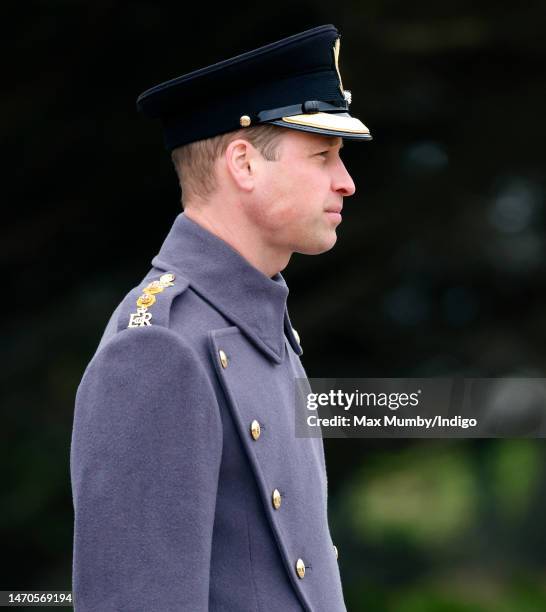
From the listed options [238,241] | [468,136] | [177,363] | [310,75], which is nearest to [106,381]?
[177,363]

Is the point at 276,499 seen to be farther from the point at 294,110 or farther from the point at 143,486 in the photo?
the point at 294,110

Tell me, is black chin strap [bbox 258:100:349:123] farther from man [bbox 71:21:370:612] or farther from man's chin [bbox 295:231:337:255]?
man's chin [bbox 295:231:337:255]

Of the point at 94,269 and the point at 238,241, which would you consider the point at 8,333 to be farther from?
the point at 238,241

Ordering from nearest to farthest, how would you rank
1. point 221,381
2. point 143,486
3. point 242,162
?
point 143,486 < point 221,381 < point 242,162

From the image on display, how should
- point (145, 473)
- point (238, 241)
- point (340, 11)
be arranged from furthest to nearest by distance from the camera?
point (340, 11)
point (238, 241)
point (145, 473)

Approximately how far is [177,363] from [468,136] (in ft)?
11.0

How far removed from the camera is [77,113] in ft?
15.1

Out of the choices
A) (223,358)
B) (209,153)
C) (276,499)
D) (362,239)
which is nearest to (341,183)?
(209,153)


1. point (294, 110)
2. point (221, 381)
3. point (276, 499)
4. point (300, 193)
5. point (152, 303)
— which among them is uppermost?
point (294, 110)

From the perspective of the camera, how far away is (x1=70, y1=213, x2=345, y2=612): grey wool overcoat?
4.64ft

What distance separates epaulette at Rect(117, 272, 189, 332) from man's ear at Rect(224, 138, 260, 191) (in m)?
0.15

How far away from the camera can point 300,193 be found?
1636mm

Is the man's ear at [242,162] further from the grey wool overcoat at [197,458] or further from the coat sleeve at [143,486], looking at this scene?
the coat sleeve at [143,486]

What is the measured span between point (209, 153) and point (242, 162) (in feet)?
0.19
